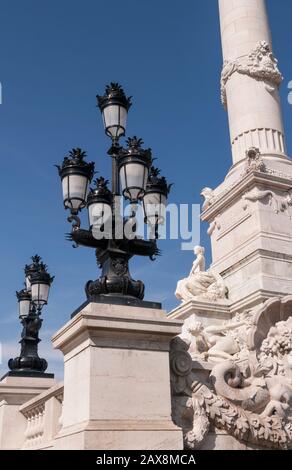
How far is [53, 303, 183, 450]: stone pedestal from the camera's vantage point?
21.3ft

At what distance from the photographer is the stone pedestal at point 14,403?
37.7 ft

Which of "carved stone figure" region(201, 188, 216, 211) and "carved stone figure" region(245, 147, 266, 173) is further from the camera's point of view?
"carved stone figure" region(201, 188, 216, 211)

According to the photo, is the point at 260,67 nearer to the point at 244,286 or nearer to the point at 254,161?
the point at 254,161

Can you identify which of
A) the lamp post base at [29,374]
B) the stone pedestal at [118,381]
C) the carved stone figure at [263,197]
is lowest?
the stone pedestal at [118,381]

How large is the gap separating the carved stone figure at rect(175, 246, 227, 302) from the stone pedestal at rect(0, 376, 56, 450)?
3919 millimetres

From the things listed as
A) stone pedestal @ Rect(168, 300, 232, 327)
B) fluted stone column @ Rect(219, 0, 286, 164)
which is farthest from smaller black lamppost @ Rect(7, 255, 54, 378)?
fluted stone column @ Rect(219, 0, 286, 164)

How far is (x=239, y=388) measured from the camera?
27.3 feet

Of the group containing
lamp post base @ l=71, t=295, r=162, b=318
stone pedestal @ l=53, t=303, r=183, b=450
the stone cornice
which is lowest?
stone pedestal @ l=53, t=303, r=183, b=450

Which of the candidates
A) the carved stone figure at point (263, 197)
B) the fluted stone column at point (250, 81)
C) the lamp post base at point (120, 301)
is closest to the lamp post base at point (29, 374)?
the lamp post base at point (120, 301)

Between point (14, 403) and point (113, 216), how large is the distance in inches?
249

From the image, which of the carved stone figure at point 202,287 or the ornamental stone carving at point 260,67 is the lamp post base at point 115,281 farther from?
the ornamental stone carving at point 260,67

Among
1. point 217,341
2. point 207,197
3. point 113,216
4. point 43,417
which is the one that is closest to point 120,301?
point 113,216

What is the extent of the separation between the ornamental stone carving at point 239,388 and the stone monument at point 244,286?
0.06 feet

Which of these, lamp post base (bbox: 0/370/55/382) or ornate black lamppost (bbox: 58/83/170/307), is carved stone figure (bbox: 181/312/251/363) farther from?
lamp post base (bbox: 0/370/55/382)
